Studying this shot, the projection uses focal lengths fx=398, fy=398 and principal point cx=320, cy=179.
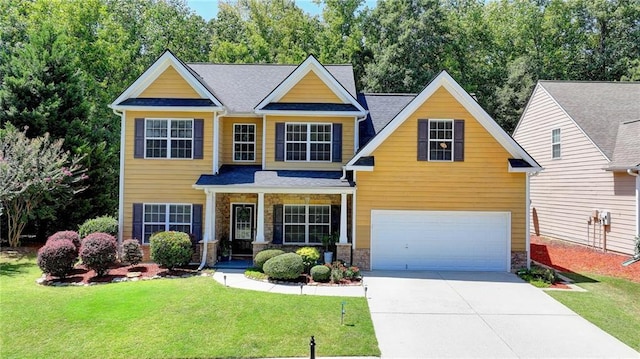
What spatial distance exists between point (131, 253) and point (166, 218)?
2.12 metres

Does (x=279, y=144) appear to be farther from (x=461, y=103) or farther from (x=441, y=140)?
(x=461, y=103)

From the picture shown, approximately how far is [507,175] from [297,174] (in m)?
7.72

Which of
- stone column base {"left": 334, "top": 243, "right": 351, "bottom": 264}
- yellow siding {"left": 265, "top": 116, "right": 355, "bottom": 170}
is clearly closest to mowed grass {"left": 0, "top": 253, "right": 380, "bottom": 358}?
stone column base {"left": 334, "top": 243, "right": 351, "bottom": 264}

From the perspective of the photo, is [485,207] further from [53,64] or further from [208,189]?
[53,64]

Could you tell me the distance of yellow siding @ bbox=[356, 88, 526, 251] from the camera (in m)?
14.4

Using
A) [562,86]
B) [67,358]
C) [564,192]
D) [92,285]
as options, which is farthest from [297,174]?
[562,86]

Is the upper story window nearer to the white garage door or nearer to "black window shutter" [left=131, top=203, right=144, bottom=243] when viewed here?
the white garage door

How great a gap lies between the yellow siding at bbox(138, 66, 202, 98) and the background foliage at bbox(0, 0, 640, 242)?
10824mm

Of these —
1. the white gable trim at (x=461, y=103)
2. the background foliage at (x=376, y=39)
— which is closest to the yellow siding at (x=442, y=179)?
the white gable trim at (x=461, y=103)

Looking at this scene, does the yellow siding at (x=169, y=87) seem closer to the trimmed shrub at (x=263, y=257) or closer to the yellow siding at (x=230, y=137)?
the yellow siding at (x=230, y=137)

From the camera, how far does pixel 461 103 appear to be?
14391 millimetres

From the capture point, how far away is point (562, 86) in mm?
21641

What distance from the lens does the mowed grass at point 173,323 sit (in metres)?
7.42

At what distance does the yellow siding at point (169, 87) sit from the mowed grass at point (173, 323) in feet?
25.1
